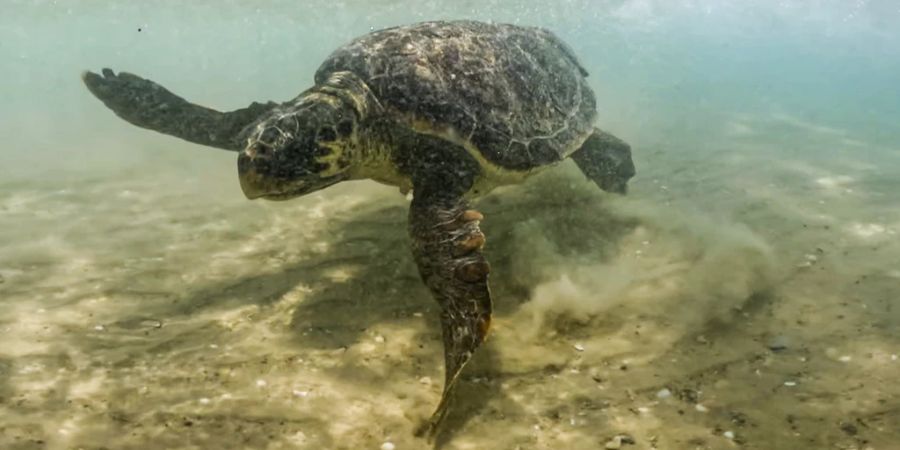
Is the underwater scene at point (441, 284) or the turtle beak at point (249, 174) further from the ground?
the turtle beak at point (249, 174)

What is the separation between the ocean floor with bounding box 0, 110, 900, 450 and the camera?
9.57ft

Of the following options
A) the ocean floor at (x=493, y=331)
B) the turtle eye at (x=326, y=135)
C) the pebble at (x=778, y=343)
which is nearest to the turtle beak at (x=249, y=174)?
the turtle eye at (x=326, y=135)

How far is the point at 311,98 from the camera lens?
13.2ft

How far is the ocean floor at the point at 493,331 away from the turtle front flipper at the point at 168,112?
122cm

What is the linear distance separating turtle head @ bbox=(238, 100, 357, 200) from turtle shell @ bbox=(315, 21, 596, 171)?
0.55 metres

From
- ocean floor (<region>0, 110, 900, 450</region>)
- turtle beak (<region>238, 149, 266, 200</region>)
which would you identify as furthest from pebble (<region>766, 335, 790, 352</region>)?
turtle beak (<region>238, 149, 266, 200</region>)

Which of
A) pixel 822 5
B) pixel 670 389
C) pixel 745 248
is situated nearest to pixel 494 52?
pixel 745 248

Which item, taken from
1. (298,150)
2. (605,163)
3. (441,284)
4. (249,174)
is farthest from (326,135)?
(605,163)

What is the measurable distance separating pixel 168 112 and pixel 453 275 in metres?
3.16

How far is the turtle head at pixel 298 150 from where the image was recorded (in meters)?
3.60

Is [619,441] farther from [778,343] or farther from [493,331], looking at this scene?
[778,343]

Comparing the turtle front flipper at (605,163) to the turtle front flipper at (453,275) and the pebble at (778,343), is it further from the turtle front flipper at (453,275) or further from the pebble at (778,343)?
the pebble at (778,343)

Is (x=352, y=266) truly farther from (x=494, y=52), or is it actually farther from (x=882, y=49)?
(x=882, y=49)

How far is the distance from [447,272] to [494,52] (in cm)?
245
